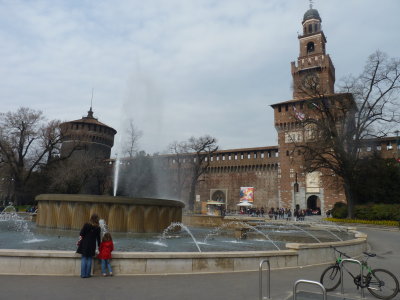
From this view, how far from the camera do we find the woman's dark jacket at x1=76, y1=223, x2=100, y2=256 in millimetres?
5668

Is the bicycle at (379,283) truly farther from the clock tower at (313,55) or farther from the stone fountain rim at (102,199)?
the clock tower at (313,55)

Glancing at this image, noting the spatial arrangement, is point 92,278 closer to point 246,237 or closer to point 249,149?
point 246,237

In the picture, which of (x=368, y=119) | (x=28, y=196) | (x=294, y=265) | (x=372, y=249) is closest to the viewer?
(x=294, y=265)

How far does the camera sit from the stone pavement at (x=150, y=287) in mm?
4637

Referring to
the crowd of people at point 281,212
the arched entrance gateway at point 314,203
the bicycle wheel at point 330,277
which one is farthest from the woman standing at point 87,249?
the arched entrance gateway at point 314,203

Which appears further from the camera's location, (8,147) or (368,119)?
(8,147)

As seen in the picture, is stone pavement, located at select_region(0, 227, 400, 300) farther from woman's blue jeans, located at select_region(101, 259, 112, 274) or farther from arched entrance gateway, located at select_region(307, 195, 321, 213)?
arched entrance gateway, located at select_region(307, 195, 321, 213)

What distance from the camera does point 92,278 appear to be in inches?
223

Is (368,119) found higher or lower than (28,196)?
higher

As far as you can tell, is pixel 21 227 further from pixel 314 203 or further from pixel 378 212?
pixel 314 203

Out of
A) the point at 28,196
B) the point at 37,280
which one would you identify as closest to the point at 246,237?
the point at 37,280

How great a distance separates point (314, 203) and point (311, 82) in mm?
22962

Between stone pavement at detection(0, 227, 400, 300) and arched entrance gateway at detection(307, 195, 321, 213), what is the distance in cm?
4051

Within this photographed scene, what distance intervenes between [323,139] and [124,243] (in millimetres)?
21874
